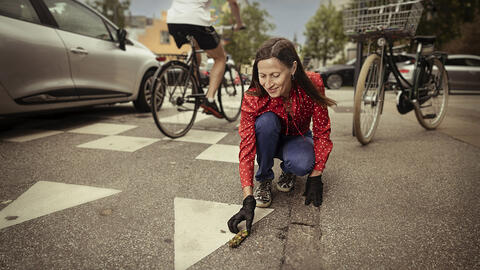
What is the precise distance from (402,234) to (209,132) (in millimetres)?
2454

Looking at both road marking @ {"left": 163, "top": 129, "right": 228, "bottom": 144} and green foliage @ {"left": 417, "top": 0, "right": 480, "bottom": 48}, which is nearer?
road marking @ {"left": 163, "top": 129, "right": 228, "bottom": 144}

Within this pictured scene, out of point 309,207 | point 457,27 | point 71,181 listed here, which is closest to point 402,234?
point 309,207

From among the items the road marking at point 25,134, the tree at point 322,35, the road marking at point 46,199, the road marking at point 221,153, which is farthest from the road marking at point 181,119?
the tree at point 322,35

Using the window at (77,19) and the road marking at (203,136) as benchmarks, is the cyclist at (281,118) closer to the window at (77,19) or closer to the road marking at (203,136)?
the road marking at (203,136)

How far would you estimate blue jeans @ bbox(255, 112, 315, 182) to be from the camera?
1634 millimetres

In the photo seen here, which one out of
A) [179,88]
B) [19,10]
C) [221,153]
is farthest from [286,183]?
[19,10]

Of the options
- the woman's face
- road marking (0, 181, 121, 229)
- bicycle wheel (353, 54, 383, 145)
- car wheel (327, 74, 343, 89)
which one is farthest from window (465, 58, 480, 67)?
road marking (0, 181, 121, 229)

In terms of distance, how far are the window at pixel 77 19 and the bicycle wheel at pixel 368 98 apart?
3.24 meters

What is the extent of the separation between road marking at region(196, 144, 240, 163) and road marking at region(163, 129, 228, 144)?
0.22 meters

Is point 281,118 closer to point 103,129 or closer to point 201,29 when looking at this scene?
point 201,29

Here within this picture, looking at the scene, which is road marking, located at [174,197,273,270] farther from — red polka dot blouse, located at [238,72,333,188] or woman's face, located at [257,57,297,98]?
woman's face, located at [257,57,297,98]

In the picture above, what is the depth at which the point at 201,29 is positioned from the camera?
2.84 metres

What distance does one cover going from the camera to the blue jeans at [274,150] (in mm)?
1634

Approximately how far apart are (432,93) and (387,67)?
3.42ft
